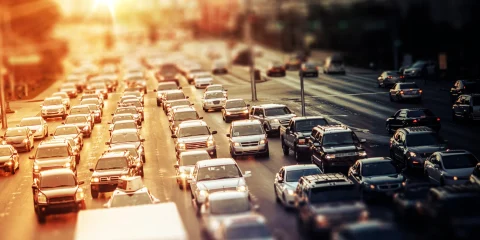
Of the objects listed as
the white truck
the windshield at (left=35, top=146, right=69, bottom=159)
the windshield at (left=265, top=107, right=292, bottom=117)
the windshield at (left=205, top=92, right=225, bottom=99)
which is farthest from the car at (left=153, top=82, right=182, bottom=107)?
the white truck

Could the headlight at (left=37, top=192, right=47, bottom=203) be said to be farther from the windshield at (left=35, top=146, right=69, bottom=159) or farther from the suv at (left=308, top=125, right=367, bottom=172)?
the suv at (left=308, top=125, right=367, bottom=172)

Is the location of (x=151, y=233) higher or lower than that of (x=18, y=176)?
higher

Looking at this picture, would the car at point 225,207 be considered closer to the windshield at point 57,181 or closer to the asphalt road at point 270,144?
the asphalt road at point 270,144

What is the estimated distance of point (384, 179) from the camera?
3017 cm

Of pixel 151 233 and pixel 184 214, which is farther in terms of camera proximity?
pixel 184 214

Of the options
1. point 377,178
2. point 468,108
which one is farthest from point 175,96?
point 377,178

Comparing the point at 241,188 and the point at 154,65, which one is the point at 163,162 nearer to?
the point at 241,188

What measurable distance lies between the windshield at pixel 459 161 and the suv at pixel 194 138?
14.0 metres

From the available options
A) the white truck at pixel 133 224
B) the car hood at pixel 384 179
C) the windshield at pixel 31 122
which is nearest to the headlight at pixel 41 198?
the white truck at pixel 133 224

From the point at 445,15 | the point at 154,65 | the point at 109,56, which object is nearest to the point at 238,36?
the point at 109,56

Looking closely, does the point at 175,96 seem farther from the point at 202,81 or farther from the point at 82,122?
the point at 202,81

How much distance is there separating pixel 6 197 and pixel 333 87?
46.9 meters

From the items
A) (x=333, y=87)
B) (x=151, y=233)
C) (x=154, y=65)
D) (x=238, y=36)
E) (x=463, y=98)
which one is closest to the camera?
(x=151, y=233)

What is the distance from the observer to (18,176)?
4284 centimetres
